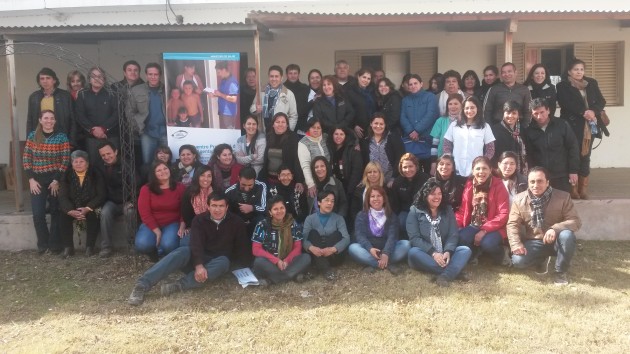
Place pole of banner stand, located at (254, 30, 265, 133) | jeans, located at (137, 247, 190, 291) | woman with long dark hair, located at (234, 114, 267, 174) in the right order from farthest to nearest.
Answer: pole of banner stand, located at (254, 30, 265, 133), woman with long dark hair, located at (234, 114, 267, 174), jeans, located at (137, 247, 190, 291)

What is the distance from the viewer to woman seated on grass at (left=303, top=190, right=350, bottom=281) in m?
5.67

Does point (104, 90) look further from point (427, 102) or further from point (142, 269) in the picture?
point (427, 102)

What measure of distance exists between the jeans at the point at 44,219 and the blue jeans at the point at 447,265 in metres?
4.05

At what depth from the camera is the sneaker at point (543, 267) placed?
5539 mm

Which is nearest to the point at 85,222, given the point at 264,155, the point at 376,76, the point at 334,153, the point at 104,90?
the point at 104,90

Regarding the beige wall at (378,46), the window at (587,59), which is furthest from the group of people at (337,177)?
the window at (587,59)

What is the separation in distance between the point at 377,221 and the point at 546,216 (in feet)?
5.35

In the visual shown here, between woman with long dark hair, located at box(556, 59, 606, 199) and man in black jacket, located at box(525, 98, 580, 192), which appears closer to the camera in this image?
man in black jacket, located at box(525, 98, 580, 192)

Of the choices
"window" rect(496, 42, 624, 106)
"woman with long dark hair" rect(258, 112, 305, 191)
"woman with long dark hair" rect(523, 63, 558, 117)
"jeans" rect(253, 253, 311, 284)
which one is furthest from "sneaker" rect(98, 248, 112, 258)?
"window" rect(496, 42, 624, 106)

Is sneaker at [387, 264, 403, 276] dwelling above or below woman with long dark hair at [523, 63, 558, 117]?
below

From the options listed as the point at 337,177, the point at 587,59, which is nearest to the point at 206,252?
the point at 337,177

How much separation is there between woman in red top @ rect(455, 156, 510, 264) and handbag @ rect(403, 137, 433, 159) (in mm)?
1021

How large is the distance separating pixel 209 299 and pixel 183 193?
1.44 metres

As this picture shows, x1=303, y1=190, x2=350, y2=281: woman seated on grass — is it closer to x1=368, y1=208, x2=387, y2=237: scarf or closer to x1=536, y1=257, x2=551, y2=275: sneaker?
x1=368, y1=208, x2=387, y2=237: scarf
